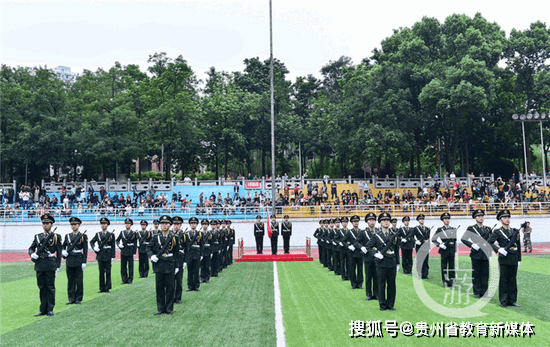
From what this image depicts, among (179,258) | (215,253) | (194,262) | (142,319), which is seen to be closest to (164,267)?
(179,258)

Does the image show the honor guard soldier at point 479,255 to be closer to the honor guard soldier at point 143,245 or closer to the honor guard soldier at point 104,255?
the honor guard soldier at point 104,255

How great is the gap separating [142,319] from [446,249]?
866 cm

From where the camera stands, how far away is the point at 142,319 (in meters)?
9.30

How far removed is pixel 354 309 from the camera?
9977 millimetres

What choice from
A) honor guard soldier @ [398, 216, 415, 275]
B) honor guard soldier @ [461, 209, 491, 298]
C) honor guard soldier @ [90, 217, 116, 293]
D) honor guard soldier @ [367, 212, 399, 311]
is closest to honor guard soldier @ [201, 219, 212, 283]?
honor guard soldier @ [90, 217, 116, 293]

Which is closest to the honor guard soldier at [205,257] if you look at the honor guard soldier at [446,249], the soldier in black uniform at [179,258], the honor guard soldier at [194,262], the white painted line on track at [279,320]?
the honor guard soldier at [194,262]

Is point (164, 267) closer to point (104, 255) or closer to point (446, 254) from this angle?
point (104, 255)

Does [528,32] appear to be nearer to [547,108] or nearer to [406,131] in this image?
[547,108]

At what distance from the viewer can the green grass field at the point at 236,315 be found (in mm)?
7605

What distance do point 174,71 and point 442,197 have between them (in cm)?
3158

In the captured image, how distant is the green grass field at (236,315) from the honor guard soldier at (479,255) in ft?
2.13

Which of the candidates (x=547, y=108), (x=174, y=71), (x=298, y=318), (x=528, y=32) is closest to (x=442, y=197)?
(x=547, y=108)

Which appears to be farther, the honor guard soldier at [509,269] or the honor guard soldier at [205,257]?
the honor guard soldier at [205,257]

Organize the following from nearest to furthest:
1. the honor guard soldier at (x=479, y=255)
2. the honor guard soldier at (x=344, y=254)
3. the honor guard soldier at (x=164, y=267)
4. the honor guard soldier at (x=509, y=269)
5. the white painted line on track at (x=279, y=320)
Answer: the white painted line on track at (x=279, y=320) < the honor guard soldier at (x=164, y=267) < the honor guard soldier at (x=509, y=269) < the honor guard soldier at (x=479, y=255) < the honor guard soldier at (x=344, y=254)
